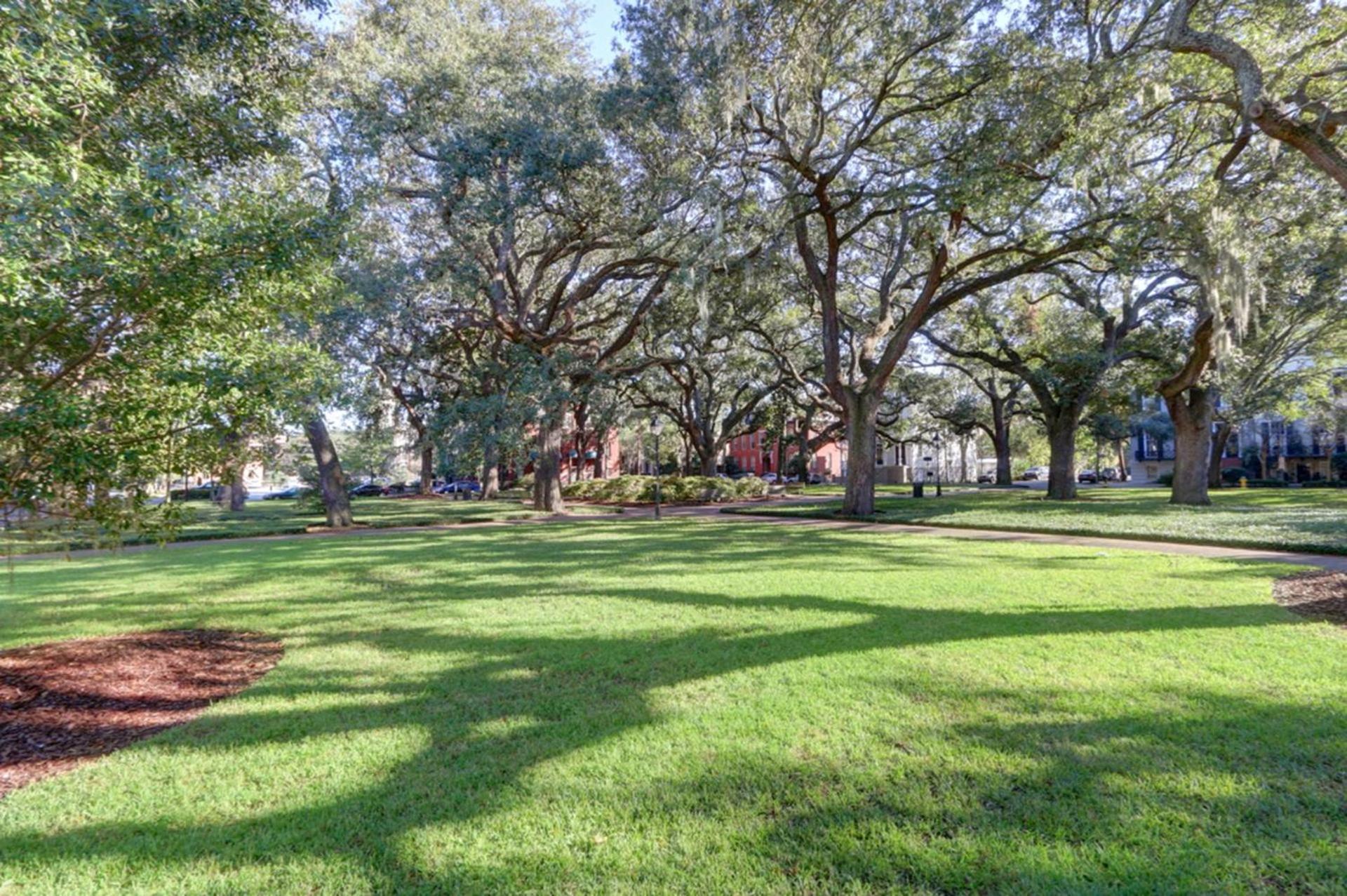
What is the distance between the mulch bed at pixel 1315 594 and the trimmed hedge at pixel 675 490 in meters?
21.7

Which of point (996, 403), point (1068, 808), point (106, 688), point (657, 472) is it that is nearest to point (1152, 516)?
point (657, 472)

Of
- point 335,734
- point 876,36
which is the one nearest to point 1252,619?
point 335,734

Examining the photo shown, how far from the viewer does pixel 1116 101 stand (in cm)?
1028

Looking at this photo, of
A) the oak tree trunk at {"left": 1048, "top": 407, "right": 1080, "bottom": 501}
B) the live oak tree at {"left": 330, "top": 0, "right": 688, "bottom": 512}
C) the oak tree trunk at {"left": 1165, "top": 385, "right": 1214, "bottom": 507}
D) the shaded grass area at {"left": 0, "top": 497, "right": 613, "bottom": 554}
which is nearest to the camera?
the live oak tree at {"left": 330, "top": 0, "right": 688, "bottom": 512}

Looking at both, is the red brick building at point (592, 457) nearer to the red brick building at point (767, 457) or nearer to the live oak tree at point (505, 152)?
the live oak tree at point (505, 152)

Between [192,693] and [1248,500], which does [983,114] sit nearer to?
[192,693]

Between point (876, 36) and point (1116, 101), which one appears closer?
point (1116, 101)

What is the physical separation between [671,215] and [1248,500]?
69.9 feet

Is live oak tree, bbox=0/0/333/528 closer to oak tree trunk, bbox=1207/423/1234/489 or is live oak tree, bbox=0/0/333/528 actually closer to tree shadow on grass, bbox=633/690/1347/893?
tree shadow on grass, bbox=633/690/1347/893

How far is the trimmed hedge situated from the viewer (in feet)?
96.3

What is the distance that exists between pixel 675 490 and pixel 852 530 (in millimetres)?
13546

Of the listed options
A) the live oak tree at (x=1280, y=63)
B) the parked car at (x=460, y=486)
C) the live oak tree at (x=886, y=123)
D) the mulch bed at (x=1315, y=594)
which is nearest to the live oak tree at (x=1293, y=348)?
the live oak tree at (x=886, y=123)

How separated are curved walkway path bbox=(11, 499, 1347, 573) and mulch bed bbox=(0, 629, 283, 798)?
97 cm

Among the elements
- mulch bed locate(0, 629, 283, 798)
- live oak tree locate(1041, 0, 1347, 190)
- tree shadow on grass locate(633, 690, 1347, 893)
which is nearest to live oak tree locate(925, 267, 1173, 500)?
live oak tree locate(1041, 0, 1347, 190)
